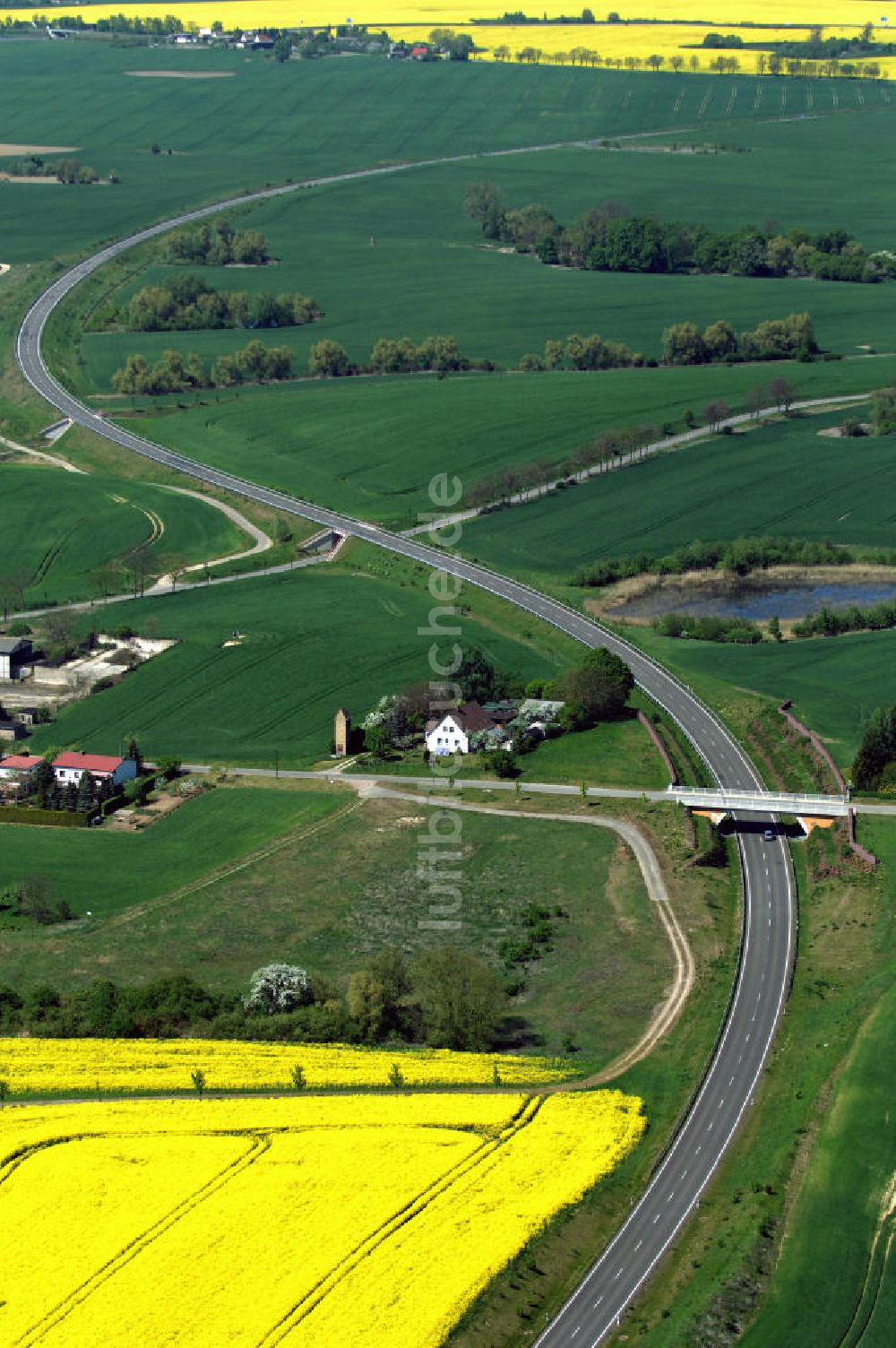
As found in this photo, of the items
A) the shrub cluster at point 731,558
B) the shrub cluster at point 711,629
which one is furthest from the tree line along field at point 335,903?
the shrub cluster at point 731,558

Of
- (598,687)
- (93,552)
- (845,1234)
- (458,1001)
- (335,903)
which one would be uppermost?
(93,552)

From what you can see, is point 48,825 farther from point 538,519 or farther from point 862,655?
point 538,519

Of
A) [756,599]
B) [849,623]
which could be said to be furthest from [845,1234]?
[756,599]

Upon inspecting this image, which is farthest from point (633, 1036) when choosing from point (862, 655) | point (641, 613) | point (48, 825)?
point (641, 613)

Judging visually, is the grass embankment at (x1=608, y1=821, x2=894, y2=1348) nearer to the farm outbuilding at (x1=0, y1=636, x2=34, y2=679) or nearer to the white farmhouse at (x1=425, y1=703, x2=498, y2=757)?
the white farmhouse at (x1=425, y1=703, x2=498, y2=757)

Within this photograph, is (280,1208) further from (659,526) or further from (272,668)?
(659,526)

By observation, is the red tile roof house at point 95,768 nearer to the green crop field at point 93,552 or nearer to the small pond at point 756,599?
the green crop field at point 93,552
